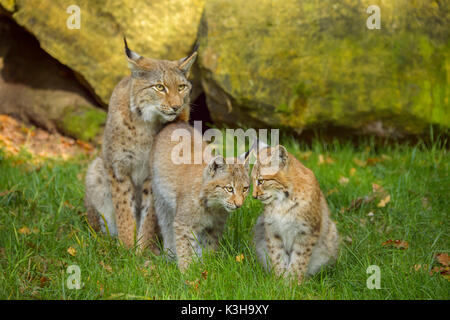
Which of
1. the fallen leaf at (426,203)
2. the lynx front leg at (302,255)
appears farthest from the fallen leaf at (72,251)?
the fallen leaf at (426,203)

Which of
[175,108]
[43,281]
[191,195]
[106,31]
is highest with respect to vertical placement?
[106,31]

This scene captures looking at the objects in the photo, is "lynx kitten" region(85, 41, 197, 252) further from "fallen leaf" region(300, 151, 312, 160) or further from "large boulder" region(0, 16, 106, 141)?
"large boulder" region(0, 16, 106, 141)

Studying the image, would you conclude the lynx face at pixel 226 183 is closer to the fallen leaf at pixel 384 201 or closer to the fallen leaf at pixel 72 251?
the fallen leaf at pixel 72 251

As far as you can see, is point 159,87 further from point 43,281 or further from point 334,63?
point 334,63

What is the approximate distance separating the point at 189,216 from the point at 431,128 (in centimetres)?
364

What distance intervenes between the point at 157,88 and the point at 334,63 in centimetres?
278

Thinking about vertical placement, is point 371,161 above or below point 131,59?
below

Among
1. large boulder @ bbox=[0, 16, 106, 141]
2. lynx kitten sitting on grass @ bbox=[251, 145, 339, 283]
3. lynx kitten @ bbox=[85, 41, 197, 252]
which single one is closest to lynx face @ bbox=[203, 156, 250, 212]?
lynx kitten sitting on grass @ bbox=[251, 145, 339, 283]

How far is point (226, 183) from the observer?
4586mm

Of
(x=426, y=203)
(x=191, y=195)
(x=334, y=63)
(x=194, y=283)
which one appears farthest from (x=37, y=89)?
(x=426, y=203)

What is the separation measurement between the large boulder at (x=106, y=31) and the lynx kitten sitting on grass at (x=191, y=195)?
2794 mm

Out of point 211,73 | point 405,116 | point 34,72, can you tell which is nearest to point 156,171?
point 211,73

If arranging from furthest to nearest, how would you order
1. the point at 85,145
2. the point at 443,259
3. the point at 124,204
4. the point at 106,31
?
the point at 85,145, the point at 106,31, the point at 124,204, the point at 443,259

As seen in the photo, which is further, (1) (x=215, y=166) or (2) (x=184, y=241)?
(2) (x=184, y=241)
